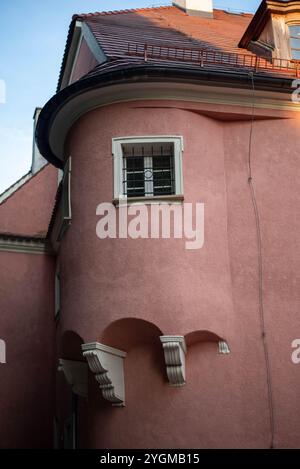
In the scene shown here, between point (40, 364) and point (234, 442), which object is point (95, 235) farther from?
point (40, 364)

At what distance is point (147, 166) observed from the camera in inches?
525

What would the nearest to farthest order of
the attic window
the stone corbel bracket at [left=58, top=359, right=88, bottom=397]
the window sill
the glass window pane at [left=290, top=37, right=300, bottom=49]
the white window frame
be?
1. the window sill
2. the white window frame
3. the stone corbel bracket at [left=58, top=359, right=88, bottom=397]
4. the attic window
5. the glass window pane at [left=290, top=37, right=300, bottom=49]

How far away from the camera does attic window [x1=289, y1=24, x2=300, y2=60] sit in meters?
16.2

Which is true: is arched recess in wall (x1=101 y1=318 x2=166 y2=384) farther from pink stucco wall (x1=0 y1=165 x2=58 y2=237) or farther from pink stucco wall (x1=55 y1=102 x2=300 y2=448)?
pink stucco wall (x1=0 y1=165 x2=58 y2=237)

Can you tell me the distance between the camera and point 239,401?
12.0 metres

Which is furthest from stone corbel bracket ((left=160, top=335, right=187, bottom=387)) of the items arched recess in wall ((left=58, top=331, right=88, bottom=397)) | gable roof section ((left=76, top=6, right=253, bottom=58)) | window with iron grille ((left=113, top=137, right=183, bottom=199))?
gable roof section ((left=76, top=6, right=253, bottom=58))

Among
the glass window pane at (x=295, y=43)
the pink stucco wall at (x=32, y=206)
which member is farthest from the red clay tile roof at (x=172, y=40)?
the pink stucco wall at (x=32, y=206)

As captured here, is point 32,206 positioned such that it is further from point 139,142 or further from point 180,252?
point 180,252

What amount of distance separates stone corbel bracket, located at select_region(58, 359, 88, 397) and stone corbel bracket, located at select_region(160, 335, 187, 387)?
2.54 m

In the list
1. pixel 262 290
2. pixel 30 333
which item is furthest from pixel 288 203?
pixel 30 333

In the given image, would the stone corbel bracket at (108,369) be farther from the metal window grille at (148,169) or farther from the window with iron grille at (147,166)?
the metal window grille at (148,169)

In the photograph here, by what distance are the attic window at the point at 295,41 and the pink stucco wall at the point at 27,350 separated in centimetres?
818

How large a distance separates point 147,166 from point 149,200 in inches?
35.6

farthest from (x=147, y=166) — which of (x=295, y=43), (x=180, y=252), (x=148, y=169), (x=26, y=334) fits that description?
(x=26, y=334)
